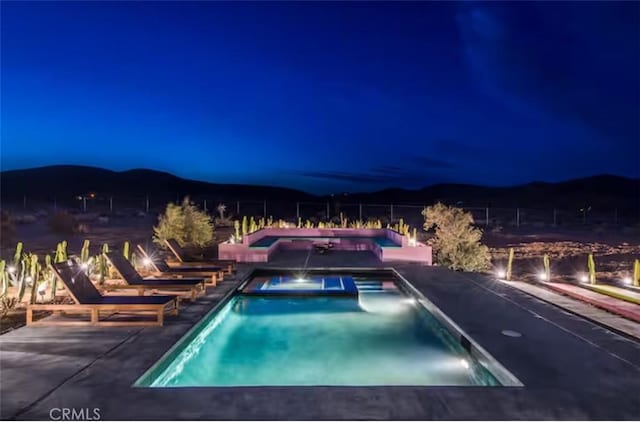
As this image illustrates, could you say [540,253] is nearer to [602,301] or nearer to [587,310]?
[602,301]

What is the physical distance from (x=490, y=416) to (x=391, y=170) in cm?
5418

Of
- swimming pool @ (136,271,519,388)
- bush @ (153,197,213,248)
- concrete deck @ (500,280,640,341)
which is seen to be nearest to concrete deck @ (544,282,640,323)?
concrete deck @ (500,280,640,341)

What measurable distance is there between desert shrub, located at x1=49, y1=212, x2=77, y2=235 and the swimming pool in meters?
14.2

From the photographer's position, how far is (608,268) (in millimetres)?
10844

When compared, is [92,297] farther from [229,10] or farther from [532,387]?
[229,10]

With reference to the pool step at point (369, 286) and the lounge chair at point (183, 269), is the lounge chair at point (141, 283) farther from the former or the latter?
the pool step at point (369, 286)

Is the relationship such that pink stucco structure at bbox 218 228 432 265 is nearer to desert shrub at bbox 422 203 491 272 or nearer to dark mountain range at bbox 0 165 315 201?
desert shrub at bbox 422 203 491 272

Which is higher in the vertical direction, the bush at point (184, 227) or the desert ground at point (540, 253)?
the bush at point (184, 227)

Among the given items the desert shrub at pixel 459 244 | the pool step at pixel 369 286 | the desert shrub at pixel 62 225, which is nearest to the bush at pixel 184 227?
the pool step at pixel 369 286

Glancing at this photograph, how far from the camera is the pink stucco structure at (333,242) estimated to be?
35.5ft

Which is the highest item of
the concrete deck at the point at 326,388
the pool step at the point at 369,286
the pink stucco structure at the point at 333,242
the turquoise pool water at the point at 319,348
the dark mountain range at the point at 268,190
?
the dark mountain range at the point at 268,190

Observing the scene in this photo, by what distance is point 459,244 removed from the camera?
33.8 ft

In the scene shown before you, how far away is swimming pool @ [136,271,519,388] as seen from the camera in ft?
14.3

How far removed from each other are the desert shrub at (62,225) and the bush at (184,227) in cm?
880
